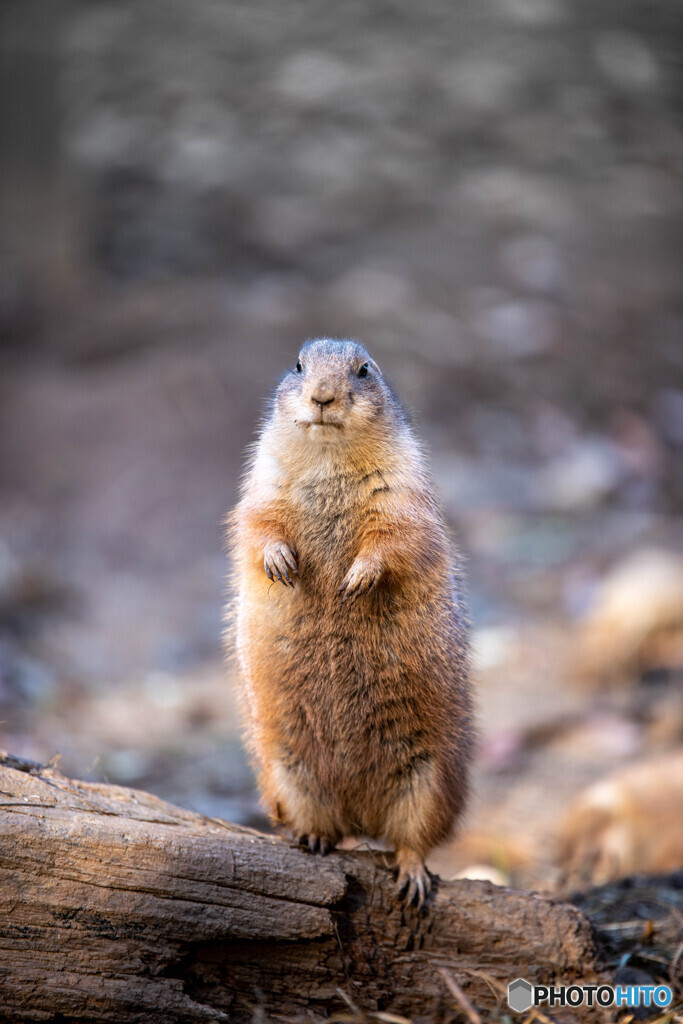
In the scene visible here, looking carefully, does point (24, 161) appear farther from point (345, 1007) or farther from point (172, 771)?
point (345, 1007)

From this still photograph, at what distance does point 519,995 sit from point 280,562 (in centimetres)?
196

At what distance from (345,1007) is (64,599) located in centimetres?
694

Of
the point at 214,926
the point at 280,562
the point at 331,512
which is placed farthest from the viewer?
the point at 331,512

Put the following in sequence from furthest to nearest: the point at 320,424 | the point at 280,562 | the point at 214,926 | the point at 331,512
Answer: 1. the point at 331,512
2. the point at 320,424
3. the point at 280,562
4. the point at 214,926

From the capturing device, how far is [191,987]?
11.2ft

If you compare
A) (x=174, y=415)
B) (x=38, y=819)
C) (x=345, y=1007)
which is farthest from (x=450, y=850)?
(x=174, y=415)

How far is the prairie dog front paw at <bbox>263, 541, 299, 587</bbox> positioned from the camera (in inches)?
148

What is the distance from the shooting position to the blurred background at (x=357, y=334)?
7.91 metres

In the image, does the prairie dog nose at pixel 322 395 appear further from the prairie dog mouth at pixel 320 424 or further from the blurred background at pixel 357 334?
the blurred background at pixel 357 334

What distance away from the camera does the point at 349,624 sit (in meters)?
3.88

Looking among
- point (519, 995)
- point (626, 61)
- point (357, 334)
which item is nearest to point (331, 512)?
point (519, 995)

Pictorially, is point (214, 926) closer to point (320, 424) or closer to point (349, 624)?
point (349, 624)

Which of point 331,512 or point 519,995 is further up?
point 331,512

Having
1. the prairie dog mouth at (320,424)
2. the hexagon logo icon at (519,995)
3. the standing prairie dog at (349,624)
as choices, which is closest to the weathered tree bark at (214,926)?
the hexagon logo icon at (519,995)
